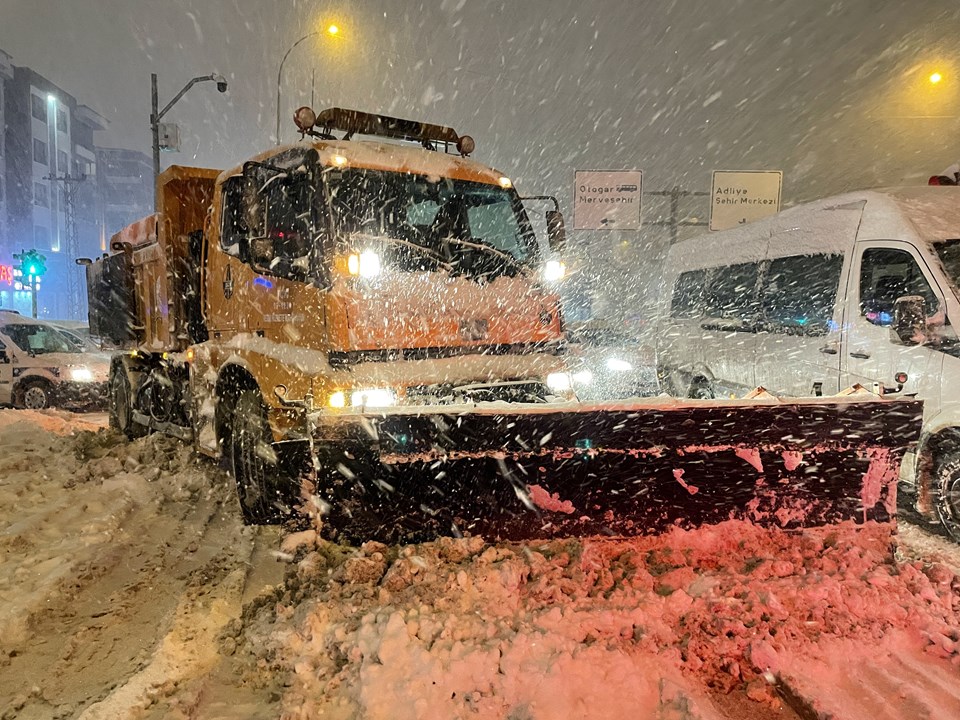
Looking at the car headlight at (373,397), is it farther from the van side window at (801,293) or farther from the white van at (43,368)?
the white van at (43,368)

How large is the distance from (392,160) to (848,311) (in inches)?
167

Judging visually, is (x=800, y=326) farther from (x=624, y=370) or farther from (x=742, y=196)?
(x=742, y=196)

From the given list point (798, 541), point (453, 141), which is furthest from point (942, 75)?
point (798, 541)

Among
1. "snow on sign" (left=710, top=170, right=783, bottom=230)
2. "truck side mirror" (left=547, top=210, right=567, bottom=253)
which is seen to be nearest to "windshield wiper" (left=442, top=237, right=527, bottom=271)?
"truck side mirror" (left=547, top=210, right=567, bottom=253)

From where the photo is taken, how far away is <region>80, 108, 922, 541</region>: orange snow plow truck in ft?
11.9

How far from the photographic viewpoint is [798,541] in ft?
12.5

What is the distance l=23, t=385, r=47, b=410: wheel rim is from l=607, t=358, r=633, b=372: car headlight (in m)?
10.2

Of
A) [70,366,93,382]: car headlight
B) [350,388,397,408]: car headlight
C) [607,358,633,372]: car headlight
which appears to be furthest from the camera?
[607,358,633,372]: car headlight

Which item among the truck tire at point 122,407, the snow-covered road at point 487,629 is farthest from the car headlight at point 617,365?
the snow-covered road at point 487,629

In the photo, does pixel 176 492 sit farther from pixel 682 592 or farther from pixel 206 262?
pixel 682 592

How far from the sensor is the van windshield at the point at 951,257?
5.14 meters

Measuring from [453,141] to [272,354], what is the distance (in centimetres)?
279

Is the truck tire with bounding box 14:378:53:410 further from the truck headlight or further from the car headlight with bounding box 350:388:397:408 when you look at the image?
the truck headlight

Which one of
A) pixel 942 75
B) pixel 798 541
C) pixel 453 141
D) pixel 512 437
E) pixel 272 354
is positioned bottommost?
pixel 798 541
